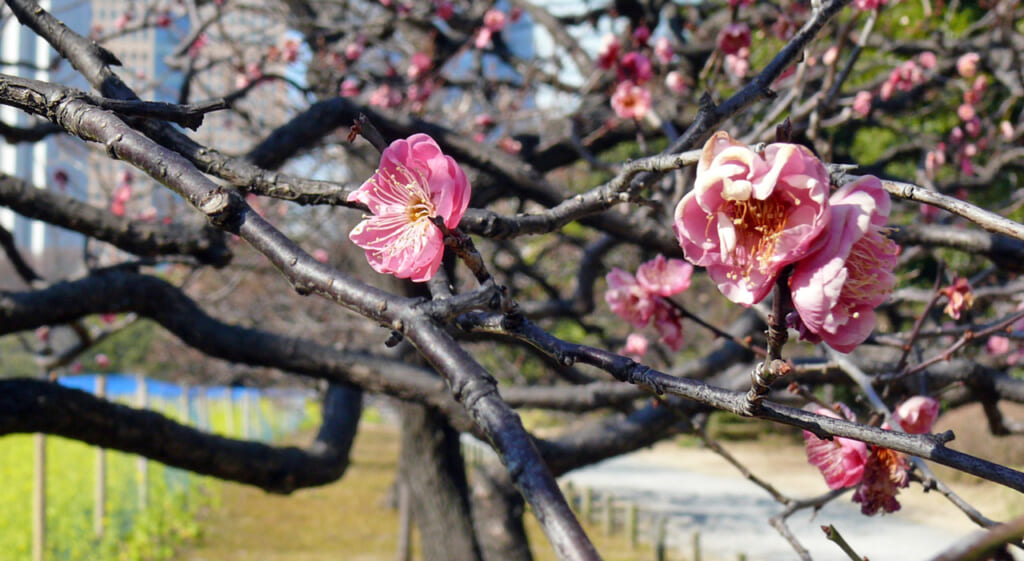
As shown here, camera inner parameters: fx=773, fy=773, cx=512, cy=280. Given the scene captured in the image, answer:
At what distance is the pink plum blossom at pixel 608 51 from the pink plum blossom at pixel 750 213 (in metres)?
3.15

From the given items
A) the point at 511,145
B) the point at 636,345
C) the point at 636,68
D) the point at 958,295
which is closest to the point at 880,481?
the point at 958,295

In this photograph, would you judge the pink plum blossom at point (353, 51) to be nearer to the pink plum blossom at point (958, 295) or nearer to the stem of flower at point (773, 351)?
the pink plum blossom at point (958, 295)

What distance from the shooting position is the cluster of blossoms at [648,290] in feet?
6.24

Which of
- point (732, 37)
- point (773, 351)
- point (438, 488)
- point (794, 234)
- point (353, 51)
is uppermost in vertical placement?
point (353, 51)

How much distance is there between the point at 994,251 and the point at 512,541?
87.3 inches

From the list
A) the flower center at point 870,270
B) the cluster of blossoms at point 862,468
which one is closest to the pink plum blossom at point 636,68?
the cluster of blossoms at point 862,468

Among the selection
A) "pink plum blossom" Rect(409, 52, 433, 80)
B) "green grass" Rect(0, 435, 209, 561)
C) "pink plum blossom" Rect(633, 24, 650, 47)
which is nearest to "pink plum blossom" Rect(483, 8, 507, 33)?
"pink plum blossom" Rect(409, 52, 433, 80)

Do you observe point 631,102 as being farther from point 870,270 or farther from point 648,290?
point 870,270

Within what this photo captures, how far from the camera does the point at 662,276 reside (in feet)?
6.33

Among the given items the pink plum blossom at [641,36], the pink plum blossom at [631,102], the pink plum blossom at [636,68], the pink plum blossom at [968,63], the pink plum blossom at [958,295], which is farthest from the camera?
the pink plum blossom at [641,36]

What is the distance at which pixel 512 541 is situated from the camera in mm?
3449

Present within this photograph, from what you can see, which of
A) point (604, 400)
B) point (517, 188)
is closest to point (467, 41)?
point (517, 188)

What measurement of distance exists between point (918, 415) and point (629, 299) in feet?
2.26

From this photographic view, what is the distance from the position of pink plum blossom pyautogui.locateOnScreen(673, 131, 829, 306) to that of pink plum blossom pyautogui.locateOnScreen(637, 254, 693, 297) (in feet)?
3.34
